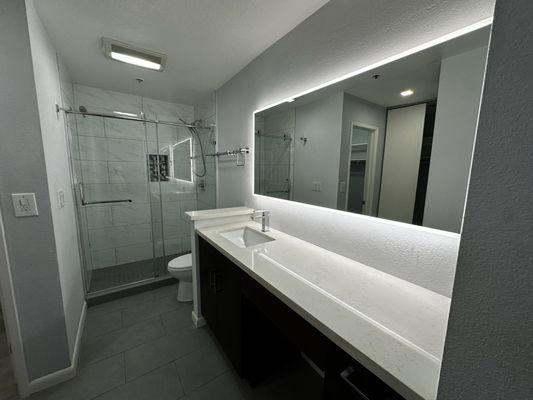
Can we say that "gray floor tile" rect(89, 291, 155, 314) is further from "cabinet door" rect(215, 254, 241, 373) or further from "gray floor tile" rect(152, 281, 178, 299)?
"cabinet door" rect(215, 254, 241, 373)

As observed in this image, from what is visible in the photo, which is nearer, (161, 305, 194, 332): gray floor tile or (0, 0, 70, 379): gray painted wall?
(0, 0, 70, 379): gray painted wall

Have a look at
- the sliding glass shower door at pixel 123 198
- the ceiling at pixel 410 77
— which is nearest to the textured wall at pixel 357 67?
the ceiling at pixel 410 77

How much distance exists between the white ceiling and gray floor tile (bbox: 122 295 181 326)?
236cm

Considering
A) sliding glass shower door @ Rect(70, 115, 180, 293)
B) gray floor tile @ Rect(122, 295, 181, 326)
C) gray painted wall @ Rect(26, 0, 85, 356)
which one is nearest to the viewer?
gray painted wall @ Rect(26, 0, 85, 356)

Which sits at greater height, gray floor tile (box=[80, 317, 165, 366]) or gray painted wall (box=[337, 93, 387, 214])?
gray painted wall (box=[337, 93, 387, 214])

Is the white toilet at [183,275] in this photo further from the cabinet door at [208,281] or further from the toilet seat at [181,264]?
the cabinet door at [208,281]

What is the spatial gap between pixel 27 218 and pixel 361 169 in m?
1.92

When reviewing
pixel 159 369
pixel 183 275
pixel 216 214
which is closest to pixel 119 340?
pixel 159 369

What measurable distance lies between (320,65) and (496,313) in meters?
1.43

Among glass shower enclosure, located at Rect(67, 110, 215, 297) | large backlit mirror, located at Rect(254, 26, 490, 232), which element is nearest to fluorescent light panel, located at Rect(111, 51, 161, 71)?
glass shower enclosure, located at Rect(67, 110, 215, 297)

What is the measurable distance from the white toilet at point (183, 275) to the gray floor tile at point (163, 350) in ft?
1.43

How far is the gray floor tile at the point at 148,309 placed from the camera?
2.00 meters

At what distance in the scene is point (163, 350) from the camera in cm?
164

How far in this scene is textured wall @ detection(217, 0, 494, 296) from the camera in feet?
2.89
